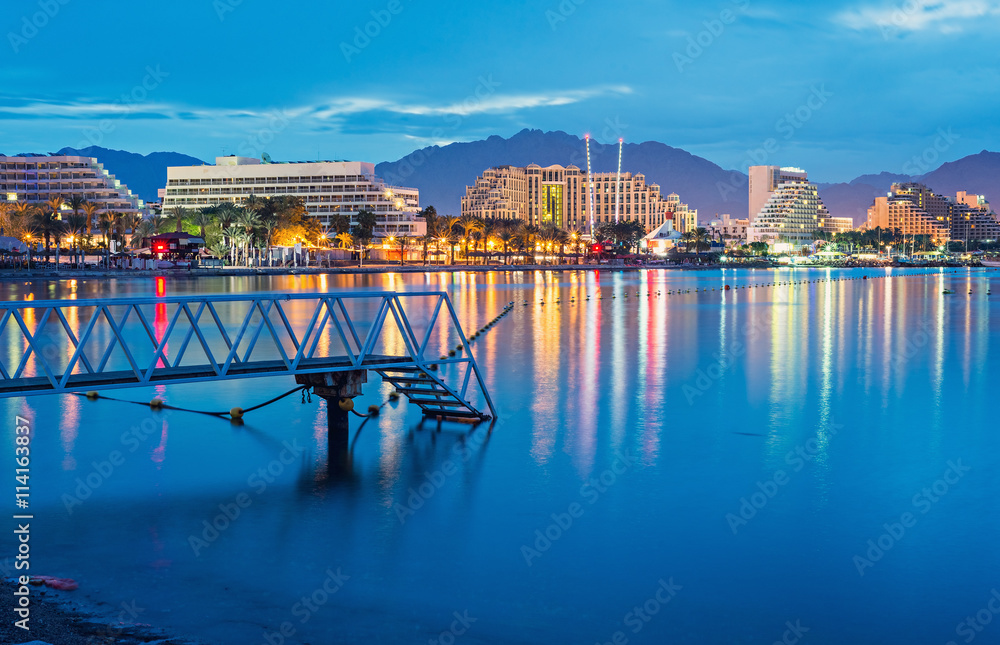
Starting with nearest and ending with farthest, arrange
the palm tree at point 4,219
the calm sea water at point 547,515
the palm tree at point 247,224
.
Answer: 1. the calm sea water at point 547,515
2. the palm tree at point 4,219
3. the palm tree at point 247,224

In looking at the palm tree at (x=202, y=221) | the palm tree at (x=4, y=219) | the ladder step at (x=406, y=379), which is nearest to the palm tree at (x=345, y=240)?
the palm tree at (x=202, y=221)

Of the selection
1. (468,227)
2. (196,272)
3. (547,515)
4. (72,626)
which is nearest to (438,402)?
(547,515)

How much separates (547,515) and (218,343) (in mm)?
22950

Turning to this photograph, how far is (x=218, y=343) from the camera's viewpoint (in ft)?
108

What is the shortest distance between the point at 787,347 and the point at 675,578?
24.9 m

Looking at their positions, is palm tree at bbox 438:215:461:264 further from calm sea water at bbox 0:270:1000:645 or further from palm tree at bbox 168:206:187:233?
calm sea water at bbox 0:270:1000:645

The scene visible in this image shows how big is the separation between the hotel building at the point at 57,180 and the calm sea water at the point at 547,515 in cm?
18169

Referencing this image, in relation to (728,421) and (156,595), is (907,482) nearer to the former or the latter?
(728,421)

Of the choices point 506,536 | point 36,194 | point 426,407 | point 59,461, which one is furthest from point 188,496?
point 36,194

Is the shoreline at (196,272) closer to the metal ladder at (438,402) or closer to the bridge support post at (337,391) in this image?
the metal ladder at (438,402)

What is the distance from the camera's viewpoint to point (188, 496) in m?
13.2

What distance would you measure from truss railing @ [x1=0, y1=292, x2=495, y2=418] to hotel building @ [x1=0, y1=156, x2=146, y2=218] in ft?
469

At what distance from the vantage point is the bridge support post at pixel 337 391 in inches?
645

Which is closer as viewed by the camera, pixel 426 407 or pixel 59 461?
pixel 59 461
